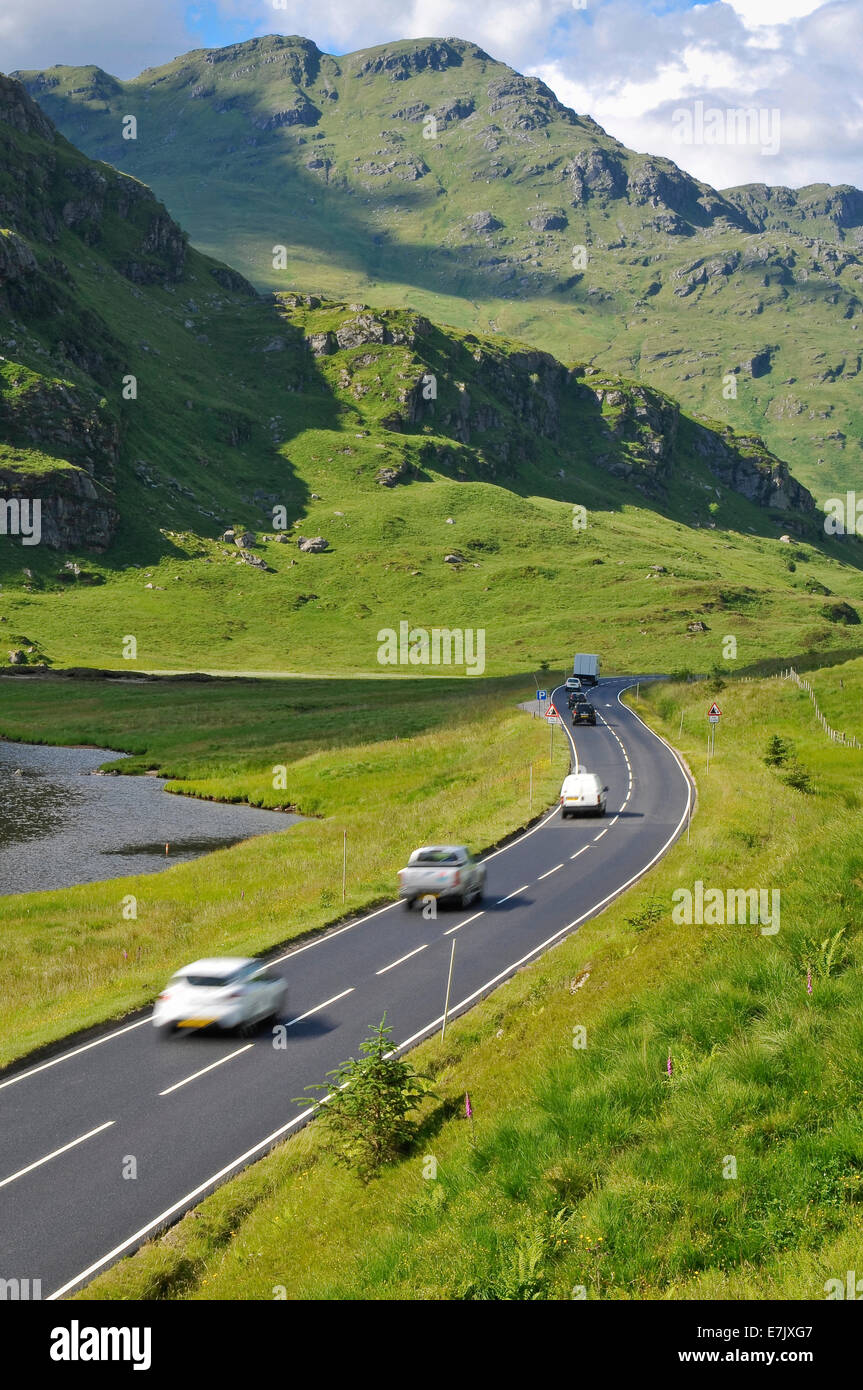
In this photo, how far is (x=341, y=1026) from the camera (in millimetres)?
22359

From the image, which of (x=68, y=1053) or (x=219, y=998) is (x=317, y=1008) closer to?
(x=219, y=998)

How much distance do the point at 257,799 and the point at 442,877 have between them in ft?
115

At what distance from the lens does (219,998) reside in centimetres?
2197

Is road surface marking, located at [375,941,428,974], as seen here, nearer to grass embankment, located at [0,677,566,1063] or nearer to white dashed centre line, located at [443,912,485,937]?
white dashed centre line, located at [443,912,485,937]

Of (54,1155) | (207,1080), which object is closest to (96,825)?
(207,1080)

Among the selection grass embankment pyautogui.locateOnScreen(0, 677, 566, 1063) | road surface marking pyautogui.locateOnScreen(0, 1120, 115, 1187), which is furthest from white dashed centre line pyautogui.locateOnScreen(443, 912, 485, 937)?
road surface marking pyautogui.locateOnScreen(0, 1120, 115, 1187)

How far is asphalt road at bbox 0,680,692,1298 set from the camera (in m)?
14.9

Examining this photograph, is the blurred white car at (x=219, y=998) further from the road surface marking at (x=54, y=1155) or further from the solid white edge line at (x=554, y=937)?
the road surface marking at (x=54, y=1155)

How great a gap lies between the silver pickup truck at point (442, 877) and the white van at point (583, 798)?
14.1 metres

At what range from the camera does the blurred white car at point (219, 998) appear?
867 inches

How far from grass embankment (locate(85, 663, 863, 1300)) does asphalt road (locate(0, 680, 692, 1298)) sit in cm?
110
